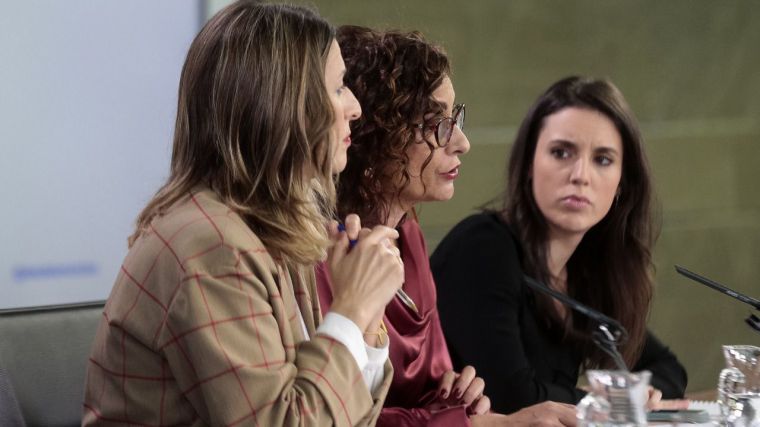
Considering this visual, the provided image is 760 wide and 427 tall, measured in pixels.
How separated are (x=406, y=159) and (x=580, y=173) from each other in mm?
643

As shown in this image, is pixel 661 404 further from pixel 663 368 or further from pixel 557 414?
pixel 663 368

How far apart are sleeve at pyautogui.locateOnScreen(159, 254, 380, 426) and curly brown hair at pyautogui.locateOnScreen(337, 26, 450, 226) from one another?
0.69 metres

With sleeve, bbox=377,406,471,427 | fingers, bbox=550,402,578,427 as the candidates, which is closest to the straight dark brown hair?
fingers, bbox=550,402,578,427

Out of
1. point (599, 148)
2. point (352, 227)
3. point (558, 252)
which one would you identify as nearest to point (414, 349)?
point (352, 227)

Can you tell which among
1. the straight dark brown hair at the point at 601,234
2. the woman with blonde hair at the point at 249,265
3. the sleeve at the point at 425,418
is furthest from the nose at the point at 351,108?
the straight dark brown hair at the point at 601,234

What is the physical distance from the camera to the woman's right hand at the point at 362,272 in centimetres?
146

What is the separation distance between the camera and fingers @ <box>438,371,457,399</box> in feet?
6.43

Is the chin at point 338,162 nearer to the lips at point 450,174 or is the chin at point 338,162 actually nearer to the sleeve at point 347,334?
the sleeve at point 347,334

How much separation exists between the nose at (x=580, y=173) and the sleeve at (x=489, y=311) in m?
0.21

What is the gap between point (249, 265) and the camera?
4.41 feet

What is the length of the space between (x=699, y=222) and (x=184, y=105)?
3212 millimetres

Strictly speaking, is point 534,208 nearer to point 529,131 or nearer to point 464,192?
point 529,131

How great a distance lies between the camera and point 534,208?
2576mm

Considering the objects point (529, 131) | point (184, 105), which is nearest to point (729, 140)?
point (529, 131)
